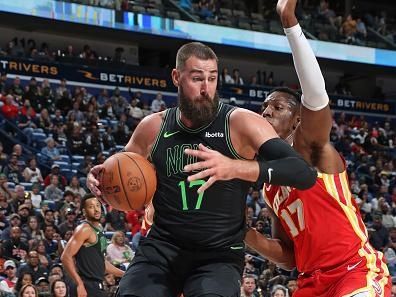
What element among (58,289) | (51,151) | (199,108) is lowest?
(58,289)

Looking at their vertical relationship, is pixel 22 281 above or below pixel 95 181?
below

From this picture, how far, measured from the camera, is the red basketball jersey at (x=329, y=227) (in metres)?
3.77

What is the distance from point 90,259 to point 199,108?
172 inches

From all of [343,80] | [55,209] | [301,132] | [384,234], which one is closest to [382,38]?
[343,80]

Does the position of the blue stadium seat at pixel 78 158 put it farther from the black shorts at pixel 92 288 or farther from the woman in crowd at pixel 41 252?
the black shorts at pixel 92 288

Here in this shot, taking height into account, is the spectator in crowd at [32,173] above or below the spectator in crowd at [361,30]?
below

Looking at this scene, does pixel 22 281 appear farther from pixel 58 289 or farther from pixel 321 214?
pixel 321 214

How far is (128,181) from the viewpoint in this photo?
3590 millimetres

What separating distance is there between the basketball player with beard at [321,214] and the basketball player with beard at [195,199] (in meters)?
0.32

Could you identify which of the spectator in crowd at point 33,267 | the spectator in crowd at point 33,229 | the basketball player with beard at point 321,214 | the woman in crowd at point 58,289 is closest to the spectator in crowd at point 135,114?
the spectator in crowd at point 33,229

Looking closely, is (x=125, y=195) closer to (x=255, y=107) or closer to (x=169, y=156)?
(x=169, y=156)

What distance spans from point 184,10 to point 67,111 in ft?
24.0

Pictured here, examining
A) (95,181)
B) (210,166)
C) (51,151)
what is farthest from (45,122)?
(210,166)

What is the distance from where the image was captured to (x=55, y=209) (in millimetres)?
12234
